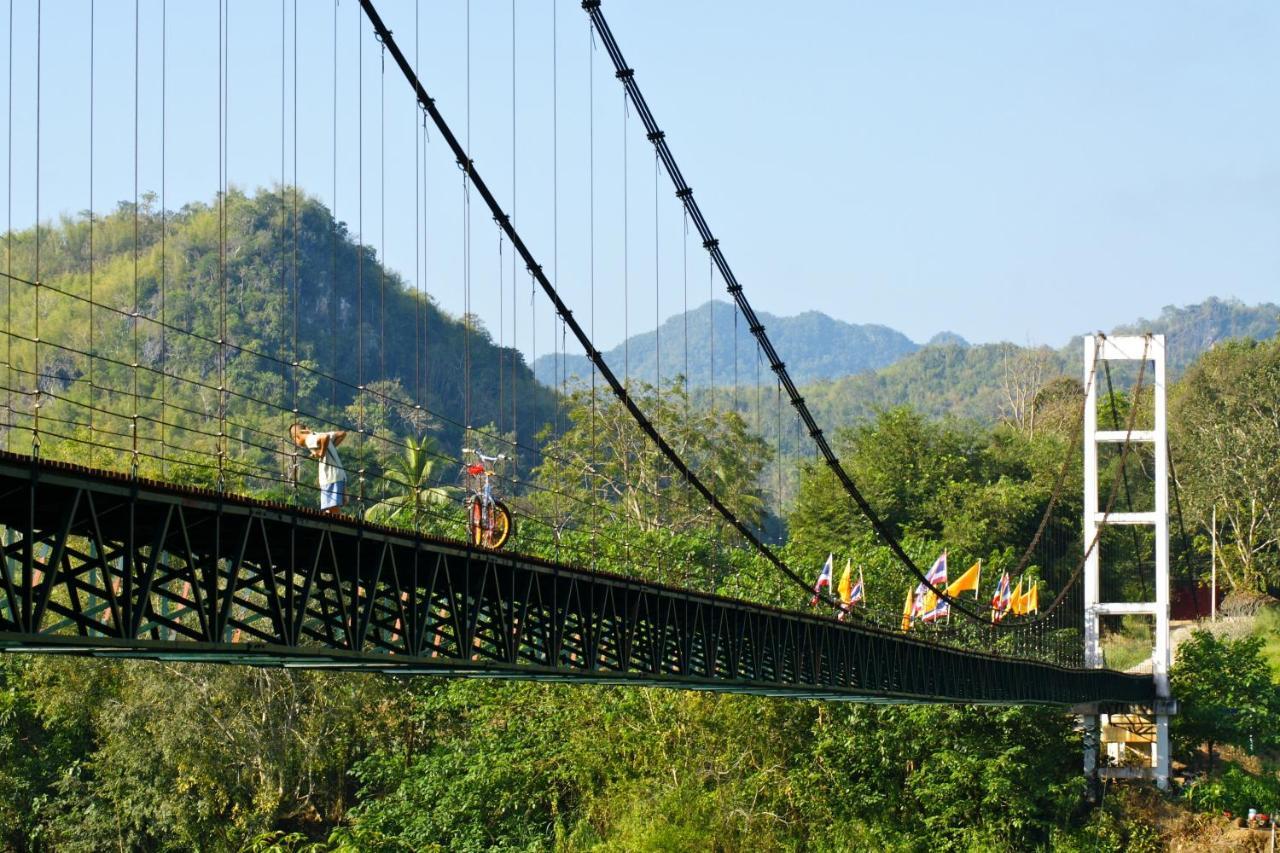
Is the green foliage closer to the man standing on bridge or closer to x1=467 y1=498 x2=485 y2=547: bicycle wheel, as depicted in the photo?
x1=467 y1=498 x2=485 y2=547: bicycle wheel

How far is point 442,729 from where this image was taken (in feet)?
185

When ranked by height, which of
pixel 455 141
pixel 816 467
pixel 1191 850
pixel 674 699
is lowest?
pixel 1191 850

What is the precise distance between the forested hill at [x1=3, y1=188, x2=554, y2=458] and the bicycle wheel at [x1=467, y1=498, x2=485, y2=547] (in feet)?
222

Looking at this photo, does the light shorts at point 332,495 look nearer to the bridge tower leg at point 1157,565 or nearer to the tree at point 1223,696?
the bridge tower leg at point 1157,565

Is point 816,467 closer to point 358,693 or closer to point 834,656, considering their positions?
point 358,693

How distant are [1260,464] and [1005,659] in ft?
124

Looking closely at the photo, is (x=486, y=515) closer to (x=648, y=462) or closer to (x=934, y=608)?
(x=934, y=608)

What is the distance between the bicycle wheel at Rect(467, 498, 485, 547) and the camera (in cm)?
2616

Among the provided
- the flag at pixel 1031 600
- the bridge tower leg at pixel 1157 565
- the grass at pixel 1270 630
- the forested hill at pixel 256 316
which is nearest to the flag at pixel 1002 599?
the flag at pixel 1031 600

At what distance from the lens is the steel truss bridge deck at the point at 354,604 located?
17.7 m

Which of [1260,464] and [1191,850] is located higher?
[1260,464]

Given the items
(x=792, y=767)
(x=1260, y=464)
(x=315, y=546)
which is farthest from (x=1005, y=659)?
(x=1260, y=464)

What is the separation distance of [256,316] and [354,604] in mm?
97846

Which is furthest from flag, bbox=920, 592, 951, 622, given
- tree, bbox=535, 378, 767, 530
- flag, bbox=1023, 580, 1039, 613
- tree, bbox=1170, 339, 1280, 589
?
tree, bbox=1170, 339, 1280, 589
